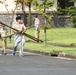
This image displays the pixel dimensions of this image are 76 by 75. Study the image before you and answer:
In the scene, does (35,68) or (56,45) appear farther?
(56,45)

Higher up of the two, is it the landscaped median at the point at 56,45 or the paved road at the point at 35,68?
the paved road at the point at 35,68

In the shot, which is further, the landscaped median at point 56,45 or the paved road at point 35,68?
the landscaped median at point 56,45

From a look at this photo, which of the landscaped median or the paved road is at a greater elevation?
the paved road

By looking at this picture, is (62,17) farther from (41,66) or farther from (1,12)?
(41,66)

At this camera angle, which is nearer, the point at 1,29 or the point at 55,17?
the point at 1,29

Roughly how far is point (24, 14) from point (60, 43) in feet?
64.2

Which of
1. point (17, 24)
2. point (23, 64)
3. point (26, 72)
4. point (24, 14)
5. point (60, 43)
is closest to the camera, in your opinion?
point (26, 72)

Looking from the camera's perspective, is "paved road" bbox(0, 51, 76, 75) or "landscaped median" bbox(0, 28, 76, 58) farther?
"landscaped median" bbox(0, 28, 76, 58)

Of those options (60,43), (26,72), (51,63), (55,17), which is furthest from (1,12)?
(26,72)

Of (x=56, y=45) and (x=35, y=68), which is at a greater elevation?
(x=35, y=68)

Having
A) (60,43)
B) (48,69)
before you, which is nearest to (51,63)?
(48,69)

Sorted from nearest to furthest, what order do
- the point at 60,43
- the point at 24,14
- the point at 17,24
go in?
1. the point at 17,24
2. the point at 60,43
3. the point at 24,14

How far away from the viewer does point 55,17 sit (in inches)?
2066

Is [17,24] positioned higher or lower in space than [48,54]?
higher
